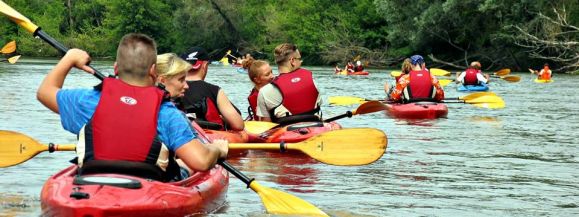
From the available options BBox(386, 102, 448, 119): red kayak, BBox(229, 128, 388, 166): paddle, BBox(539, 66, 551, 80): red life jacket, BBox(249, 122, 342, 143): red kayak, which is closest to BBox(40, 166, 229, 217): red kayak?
BBox(229, 128, 388, 166): paddle

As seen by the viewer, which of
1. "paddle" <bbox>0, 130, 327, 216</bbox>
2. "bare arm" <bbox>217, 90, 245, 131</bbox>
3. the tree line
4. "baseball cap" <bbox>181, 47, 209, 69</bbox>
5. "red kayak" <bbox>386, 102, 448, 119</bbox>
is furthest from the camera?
the tree line

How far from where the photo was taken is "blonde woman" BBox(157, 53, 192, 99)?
244 inches

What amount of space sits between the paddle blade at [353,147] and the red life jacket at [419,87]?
7772 millimetres

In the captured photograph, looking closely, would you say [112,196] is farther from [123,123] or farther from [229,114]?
[229,114]

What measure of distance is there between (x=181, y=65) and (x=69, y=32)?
258 feet

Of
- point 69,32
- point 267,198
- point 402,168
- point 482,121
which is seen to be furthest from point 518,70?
point 69,32

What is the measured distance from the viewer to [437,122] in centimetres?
1484

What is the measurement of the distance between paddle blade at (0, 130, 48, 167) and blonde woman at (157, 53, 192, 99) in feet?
3.12

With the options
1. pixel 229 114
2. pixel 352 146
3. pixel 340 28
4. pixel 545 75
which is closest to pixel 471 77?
pixel 545 75

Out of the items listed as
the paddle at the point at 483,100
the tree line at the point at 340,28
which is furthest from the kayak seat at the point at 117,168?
the tree line at the point at 340,28

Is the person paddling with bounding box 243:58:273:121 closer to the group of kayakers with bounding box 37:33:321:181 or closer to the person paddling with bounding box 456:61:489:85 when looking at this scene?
the group of kayakers with bounding box 37:33:321:181

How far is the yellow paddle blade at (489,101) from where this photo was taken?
1486 cm

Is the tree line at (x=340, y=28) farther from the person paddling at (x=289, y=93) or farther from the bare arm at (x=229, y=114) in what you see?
the bare arm at (x=229, y=114)

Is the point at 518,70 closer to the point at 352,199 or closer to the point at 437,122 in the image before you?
the point at 437,122
